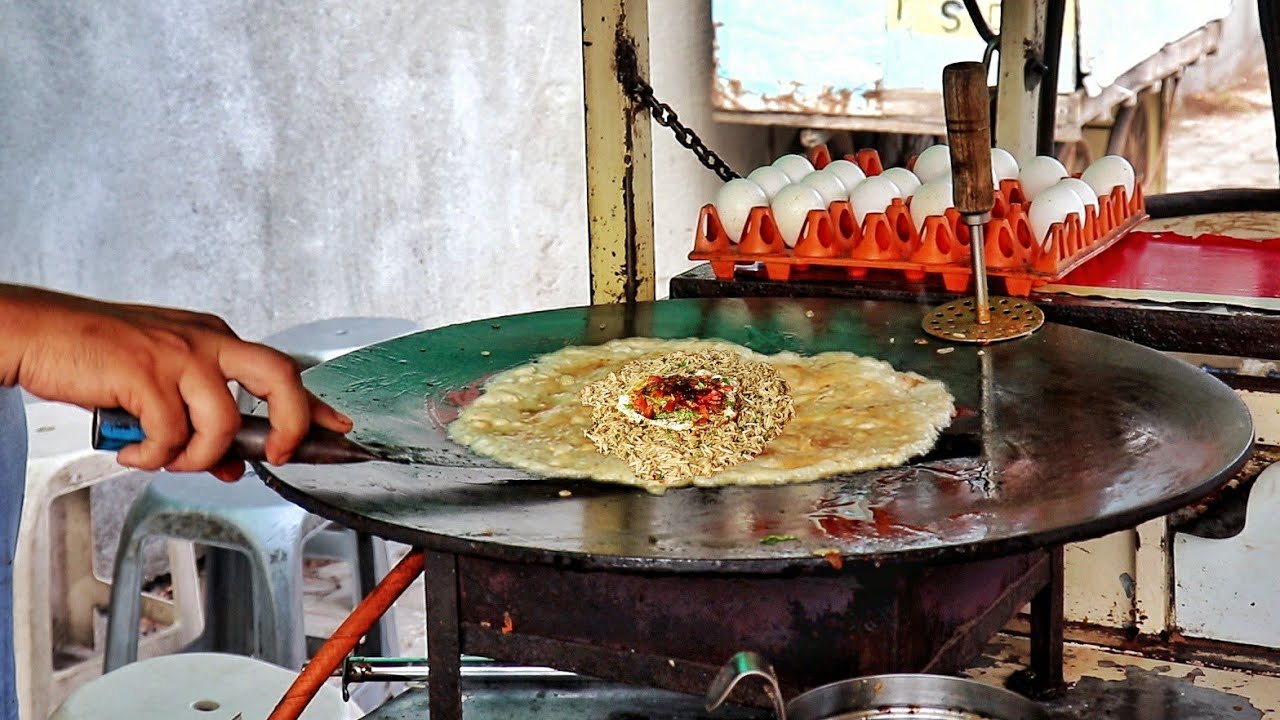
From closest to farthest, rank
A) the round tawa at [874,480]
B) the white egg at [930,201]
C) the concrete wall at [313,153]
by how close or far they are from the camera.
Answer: the round tawa at [874,480] → the white egg at [930,201] → the concrete wall at [313,153]

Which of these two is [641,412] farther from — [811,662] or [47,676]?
[47,676]

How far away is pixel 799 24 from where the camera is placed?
5.05m


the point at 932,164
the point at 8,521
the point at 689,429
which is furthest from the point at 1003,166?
the point at 8,521

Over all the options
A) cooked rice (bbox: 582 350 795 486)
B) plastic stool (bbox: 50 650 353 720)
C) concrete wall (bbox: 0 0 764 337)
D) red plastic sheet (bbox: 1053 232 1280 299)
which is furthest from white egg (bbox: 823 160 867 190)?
concrete wall (bbox: 0 0 764 337)

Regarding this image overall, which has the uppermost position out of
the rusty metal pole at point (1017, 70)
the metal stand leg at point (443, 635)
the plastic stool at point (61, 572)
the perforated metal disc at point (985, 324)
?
the rusty metal pole at point (1017, 70)

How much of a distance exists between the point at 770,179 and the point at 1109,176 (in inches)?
27.6

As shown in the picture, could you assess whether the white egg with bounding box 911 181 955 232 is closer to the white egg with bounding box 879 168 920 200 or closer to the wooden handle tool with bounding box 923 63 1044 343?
the white egg with bounding box 879 168 920 200

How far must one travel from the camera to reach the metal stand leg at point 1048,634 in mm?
2135

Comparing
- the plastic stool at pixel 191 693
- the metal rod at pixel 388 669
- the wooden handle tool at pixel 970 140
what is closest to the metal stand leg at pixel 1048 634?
the wooden handle tool at pixel 970 140

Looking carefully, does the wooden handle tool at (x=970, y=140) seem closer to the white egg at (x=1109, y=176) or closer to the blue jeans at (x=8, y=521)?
the white egg at (x=1109, y=176)

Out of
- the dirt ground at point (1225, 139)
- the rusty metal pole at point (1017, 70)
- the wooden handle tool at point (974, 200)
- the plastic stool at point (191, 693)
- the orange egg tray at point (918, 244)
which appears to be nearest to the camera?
the wooden handle tool at point (974, 200)

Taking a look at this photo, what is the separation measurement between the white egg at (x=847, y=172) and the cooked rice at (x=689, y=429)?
35.8 inches

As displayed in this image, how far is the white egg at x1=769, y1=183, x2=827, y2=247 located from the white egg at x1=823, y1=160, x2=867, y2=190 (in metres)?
0.15

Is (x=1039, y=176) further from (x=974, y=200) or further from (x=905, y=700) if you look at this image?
(x=905, y=700)
